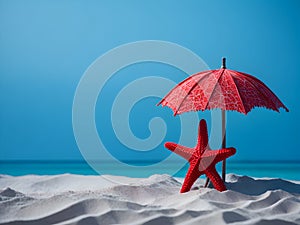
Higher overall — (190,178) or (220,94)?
(220,94)

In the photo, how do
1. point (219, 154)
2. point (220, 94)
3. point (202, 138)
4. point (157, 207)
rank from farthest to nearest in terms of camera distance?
point (202, 138) < point (219, 154) < point (220, 94) < point (157, 207)

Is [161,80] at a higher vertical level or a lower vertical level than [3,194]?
higher

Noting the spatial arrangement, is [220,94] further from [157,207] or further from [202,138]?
[157,207]

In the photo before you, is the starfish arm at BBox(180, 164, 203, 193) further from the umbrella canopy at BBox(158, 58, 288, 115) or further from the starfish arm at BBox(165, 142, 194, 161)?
the umbrella canopy at BBox(158, 58, 288, 115)

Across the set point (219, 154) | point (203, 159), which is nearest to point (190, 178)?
point (203, 159)

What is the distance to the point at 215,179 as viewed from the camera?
3.55 meters

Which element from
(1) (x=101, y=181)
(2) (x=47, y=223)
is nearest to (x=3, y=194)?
(2) (x=47, y=223)

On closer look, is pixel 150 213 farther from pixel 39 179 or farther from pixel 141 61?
pixel 39 179

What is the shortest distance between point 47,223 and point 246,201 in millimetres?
1649

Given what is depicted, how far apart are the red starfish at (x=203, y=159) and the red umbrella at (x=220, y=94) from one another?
31 centimetres

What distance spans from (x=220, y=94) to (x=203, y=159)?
65 cm

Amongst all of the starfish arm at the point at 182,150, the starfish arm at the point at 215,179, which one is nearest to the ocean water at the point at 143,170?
the starfish arm at the point at 182,150

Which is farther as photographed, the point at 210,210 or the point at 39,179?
the point at 39,179

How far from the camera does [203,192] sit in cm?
338
